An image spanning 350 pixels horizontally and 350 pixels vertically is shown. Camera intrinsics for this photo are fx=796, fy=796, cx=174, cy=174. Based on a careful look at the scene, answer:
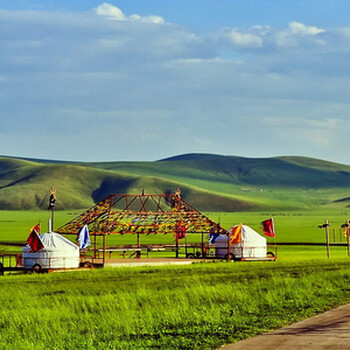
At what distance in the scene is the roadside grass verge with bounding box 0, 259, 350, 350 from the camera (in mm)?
Result: 19625

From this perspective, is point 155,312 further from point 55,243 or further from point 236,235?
point 236,235

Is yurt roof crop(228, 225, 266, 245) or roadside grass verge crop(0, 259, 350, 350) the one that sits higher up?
yurt roof crop(228, 225, 266, 245)

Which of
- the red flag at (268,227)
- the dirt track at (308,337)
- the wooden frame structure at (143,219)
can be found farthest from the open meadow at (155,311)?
the red flag at (268,227)

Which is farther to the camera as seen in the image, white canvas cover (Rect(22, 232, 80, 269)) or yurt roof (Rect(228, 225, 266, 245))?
yurt roof (Rect(228, 225, 266, 245))

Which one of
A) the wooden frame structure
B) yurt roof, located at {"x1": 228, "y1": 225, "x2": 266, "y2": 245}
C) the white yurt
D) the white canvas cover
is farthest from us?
yurt roof, located at {"x1": 228, "y1": 225, "x2": 266, "y2": 245}

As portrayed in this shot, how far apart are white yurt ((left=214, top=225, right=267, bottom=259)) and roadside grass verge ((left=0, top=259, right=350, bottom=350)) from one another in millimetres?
23921

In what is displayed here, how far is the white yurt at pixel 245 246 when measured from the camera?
6394cm

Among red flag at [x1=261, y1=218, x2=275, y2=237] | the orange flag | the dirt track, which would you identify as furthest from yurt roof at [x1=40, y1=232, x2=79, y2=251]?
the dirt track

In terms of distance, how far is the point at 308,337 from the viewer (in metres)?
18.8

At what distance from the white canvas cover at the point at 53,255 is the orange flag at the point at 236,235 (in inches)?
524

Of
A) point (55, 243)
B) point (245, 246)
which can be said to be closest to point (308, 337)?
point (55, 243)

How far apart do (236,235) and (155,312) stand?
1500 inches

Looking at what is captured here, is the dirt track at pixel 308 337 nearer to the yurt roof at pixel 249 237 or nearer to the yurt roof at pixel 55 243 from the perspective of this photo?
the yurt roof at pixel 55 243

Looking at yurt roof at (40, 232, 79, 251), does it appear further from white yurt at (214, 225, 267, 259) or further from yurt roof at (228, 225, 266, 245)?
yurt roof at (228, 225, 266, 245)
